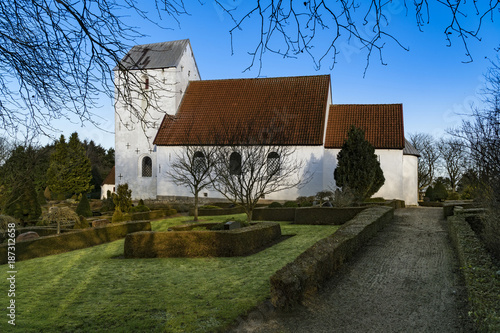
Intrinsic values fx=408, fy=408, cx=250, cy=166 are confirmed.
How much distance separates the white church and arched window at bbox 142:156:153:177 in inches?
3.0

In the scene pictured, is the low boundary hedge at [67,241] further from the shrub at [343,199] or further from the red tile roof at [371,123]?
the red tile roof at [371,123]

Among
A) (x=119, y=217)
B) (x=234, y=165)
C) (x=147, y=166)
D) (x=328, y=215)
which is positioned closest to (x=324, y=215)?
(x=328, y=215)

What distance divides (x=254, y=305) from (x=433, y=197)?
29.9 m

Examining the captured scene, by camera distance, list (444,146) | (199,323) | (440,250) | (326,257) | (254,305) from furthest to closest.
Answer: (444,146)
(440,250)
(326,257)
(254,305)
(199,323)

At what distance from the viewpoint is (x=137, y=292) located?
21.9 ft

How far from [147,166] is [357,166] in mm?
17025

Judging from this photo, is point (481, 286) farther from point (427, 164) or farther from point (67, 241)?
point (427, 164)

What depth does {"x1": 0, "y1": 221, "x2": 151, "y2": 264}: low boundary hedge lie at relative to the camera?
10930mm

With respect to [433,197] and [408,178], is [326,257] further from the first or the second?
[433,197]

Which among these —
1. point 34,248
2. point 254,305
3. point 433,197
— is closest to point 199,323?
point 254,305

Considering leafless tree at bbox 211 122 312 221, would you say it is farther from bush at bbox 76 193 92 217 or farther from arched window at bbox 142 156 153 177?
arched window at bbox 142 156 153 177

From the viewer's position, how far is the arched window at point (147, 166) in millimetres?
31319

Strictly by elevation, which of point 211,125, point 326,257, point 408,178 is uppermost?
point 211,125

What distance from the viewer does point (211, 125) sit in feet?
91.6
